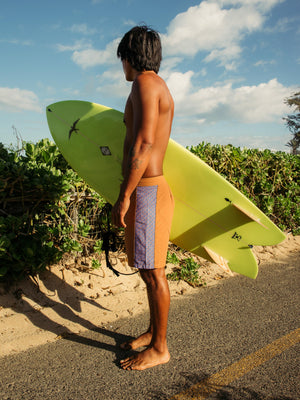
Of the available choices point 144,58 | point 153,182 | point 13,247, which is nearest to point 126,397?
point 153,182

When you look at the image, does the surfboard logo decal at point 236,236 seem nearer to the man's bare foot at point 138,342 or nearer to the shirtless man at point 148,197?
the shirtless man at point 148,197

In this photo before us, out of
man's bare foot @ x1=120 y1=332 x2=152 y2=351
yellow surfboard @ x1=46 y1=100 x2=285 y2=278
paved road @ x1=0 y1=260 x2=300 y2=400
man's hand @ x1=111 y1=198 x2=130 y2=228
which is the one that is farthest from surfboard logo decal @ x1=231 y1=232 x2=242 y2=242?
man's hand @ x1=111 y1=198 x2=130 y2=228

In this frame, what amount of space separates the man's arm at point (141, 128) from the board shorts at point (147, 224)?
127 mm

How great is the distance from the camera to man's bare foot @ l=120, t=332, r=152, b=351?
2356mm

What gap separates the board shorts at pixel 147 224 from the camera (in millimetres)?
2094

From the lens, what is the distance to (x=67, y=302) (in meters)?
3.03

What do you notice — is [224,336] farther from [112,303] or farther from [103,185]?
[103,185]

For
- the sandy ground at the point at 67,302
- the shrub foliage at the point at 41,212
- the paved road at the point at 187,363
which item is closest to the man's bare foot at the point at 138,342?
the paved road at the point at 187,363

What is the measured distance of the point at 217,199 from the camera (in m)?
2.85

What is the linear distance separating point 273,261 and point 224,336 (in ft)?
8.95

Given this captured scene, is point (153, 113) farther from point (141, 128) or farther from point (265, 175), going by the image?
point (265, 175)

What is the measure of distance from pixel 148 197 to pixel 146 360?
1.12 meters

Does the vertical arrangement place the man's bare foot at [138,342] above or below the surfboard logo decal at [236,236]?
below

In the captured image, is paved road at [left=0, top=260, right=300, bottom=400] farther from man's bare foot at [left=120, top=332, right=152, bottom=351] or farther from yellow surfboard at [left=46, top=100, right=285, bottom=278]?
yellow surfboard at [left=46, top=100, right=285, bottom=278]
